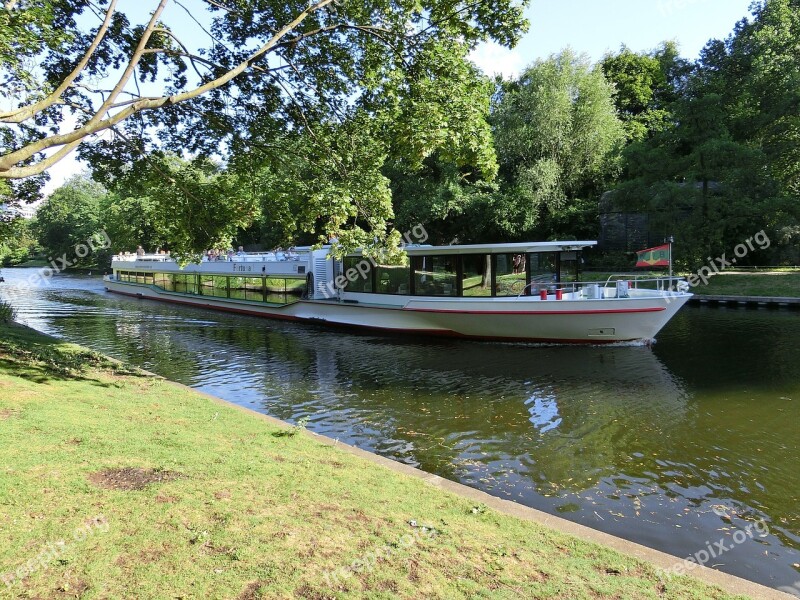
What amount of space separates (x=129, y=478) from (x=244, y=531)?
67.3 inches

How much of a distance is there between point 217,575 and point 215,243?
31.8ft

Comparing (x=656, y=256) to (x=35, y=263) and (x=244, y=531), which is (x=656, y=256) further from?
(x=35, y=263)

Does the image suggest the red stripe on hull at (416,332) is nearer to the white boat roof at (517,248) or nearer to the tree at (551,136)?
the white boat roof at (517,248)

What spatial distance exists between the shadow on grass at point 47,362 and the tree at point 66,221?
74158 mm

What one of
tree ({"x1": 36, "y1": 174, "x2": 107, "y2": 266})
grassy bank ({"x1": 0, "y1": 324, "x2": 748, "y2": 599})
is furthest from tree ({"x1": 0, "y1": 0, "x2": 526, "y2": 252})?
tree ({"x1": 36, "y1": 174, "x2": 107, "y2": 266})

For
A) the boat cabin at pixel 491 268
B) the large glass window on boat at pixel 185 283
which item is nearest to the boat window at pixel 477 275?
the boat cabin at pixel 491 268

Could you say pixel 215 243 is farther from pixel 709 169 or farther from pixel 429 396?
pixel 709 169

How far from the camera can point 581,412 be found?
11.2 meters

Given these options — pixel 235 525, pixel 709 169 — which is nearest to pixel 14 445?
pixel 235 525

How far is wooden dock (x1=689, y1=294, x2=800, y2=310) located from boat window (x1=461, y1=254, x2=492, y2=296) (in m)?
16.6

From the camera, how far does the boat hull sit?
57.0ft

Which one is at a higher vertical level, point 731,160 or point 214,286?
point 731,160

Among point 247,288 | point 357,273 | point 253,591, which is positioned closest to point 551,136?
point 357,273

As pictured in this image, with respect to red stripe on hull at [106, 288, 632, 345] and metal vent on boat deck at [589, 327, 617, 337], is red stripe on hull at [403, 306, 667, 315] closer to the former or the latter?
metal vent on boat deck at [589, 327, 617, 337]
